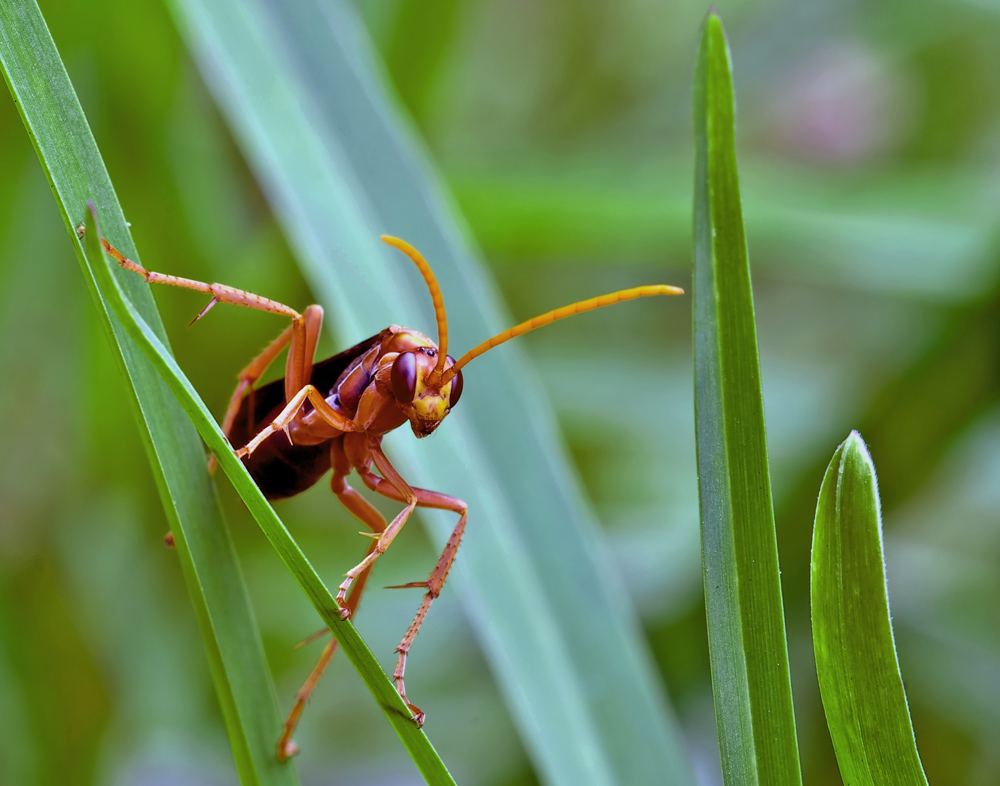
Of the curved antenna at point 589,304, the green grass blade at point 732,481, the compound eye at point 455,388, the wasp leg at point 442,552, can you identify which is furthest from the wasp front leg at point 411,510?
the green grass blade at point 732,481

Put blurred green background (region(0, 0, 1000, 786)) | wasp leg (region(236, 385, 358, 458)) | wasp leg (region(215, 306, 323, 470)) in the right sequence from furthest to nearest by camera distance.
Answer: blurred green background (region(0, 0, 1000, 786))
wasp leg (region(215, 306, 323, 470))
wasp leg (region(236, 385, 358, 458))

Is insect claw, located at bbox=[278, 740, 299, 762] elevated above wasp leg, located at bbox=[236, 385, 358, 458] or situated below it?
below

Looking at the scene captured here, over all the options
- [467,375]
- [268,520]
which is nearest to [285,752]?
[268,520]

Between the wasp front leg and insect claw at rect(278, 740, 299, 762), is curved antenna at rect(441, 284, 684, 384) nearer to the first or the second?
the wasp front leg

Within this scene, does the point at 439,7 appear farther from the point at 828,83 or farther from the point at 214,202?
the point at 828,83

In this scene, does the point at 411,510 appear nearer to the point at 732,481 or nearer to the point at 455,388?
the point at 455,388

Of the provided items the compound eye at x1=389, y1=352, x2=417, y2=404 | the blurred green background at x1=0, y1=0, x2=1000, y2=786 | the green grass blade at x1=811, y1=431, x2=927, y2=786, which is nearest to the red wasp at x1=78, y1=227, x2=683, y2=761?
the compound eye at x1=389, y1=352, x2=417, y2=404

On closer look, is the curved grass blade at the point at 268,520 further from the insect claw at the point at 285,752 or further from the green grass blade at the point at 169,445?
the insect claw at the point at 285,752
